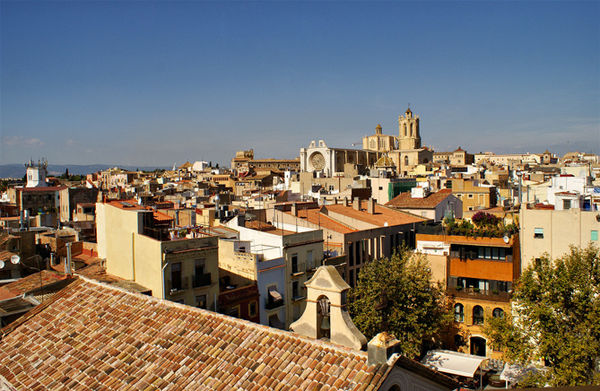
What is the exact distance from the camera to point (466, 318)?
2592 centimetres

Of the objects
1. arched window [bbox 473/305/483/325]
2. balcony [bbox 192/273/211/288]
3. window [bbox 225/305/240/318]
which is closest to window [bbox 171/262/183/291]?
balcony [bbox 192/273/211/288]

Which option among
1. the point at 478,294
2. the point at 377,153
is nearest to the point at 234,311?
the point at 478,294

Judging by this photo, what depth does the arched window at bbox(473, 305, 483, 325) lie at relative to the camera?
2570 centimetres

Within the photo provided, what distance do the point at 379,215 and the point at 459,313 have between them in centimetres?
1450

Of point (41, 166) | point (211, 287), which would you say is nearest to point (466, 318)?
point (211, 287)

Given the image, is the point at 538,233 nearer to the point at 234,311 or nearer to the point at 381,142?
the point at 234,311

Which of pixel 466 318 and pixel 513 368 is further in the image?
pixel 466 318

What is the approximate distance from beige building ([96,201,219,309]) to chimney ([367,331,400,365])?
465 inches

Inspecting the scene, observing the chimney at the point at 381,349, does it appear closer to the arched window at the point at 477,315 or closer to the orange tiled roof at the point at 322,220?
the arched window at the point at 477,315

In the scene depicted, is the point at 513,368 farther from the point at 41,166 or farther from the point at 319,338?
the point at 41,166

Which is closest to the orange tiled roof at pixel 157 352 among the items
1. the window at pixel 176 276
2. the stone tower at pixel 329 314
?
the stone tower at pixel 329 314

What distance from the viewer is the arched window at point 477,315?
84.3 feet

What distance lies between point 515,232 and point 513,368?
8224mm

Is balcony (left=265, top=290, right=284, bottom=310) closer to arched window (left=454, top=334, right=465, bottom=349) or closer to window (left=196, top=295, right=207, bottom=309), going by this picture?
window (left=196, top=295, right=207, bottom=309)
